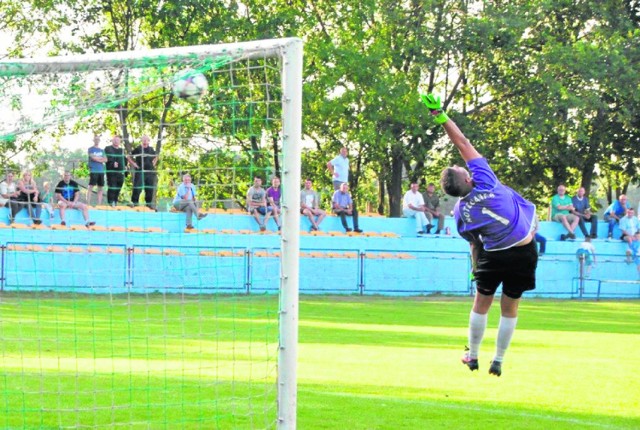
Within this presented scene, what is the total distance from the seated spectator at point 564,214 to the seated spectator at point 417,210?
4.29m

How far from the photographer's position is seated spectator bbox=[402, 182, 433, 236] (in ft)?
105

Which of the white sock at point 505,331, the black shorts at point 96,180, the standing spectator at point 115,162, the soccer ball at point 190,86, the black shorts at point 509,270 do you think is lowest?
the white sock at point 505,331

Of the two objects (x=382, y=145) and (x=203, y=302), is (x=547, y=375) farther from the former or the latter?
(x=382, y=145)

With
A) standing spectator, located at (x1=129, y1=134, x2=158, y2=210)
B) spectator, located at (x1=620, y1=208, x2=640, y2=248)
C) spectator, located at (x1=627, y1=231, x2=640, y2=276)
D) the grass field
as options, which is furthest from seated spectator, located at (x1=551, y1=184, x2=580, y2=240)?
standing spectator, located at (x1=129, y1=134, x2=158, y2=210)

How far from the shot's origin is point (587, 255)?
31797 mm

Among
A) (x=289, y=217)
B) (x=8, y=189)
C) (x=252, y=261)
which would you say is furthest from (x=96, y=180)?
(x=289, y=217)

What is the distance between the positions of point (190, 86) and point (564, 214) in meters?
25.8

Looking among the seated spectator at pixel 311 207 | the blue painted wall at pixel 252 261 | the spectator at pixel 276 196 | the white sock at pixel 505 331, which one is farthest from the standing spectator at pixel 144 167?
the seated spectator at pixel 311 207

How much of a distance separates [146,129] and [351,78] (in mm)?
26009

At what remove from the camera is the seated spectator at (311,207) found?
97.9 ft

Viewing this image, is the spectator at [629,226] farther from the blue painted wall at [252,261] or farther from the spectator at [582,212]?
the spectator at [582,212]

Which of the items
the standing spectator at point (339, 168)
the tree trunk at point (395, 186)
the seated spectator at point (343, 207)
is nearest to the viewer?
the standing spectator at point (339, 168)

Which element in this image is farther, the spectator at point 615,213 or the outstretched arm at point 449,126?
the spectator at point 615,213

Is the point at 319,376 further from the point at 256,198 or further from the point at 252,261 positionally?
the point at 252,261
